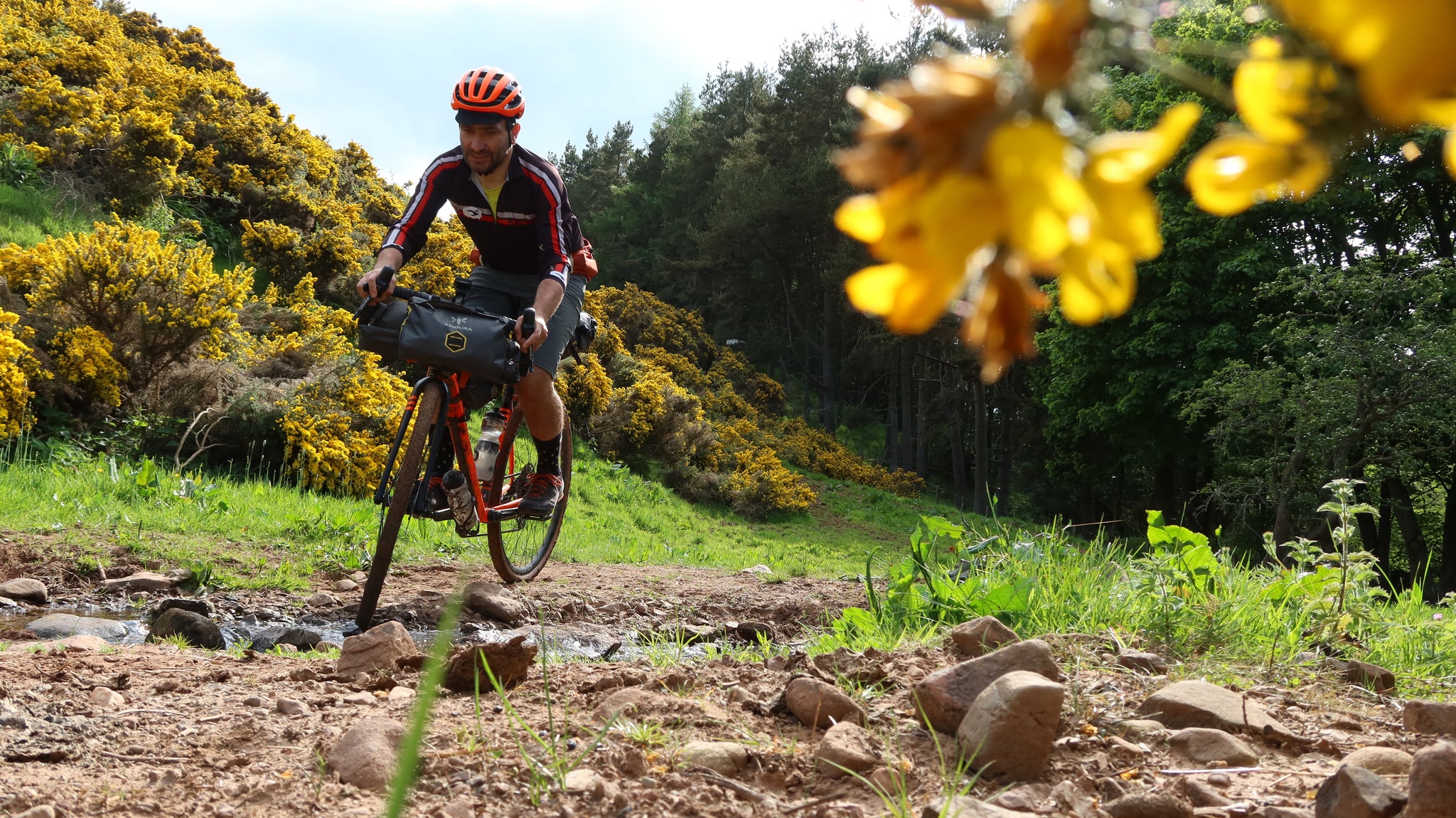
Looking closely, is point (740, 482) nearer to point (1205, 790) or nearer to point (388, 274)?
point (388, 274)

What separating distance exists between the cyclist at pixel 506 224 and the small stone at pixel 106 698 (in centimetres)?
187

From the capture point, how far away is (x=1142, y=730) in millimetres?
1852

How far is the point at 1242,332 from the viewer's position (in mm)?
18906

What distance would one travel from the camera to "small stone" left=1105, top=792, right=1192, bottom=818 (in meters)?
1.44

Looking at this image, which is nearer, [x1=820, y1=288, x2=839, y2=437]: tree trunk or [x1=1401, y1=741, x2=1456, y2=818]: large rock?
[x1=1401, y1=741, x2=1456, y2=818]: large rock

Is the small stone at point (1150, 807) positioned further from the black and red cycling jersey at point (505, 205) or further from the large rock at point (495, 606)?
the large rock at point (495, 606)

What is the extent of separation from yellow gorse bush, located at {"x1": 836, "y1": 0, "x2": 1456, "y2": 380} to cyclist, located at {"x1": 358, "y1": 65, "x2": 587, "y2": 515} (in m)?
3.59

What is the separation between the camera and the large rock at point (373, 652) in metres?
2.46

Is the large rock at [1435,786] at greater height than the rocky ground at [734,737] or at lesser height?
greater

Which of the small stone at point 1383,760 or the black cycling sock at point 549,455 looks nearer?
the small stone at point 1383,760

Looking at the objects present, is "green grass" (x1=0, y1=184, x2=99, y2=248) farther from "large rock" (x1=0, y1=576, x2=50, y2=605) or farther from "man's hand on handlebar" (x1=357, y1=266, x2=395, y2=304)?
"man's hand on handlebar" (x1=357, y1=266, x2=395, y2=304)

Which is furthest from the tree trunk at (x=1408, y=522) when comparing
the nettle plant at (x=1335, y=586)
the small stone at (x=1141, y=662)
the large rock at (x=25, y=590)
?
the large rock at (x=25, y=590)

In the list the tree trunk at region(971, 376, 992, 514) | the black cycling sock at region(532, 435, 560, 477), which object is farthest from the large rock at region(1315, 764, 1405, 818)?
the tree trunk at region(971, 376, 992, 514)

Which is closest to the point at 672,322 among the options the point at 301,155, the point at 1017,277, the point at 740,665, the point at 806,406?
the point at 806,406
